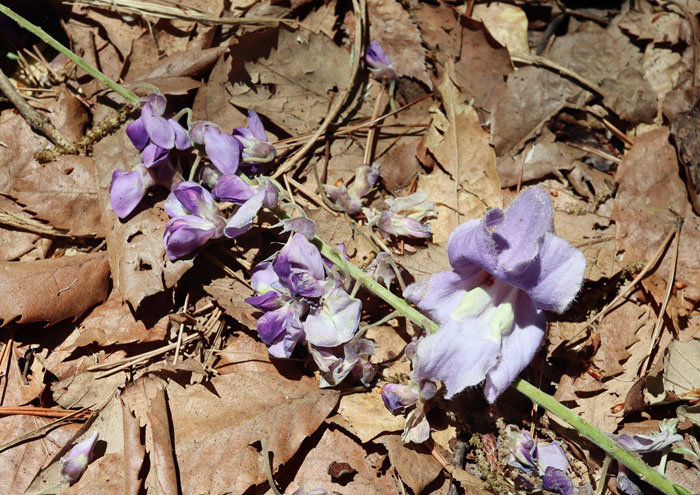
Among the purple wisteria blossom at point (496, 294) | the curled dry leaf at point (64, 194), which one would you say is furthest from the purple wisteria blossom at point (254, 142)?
the purple wisteria blossom at point (496, 294)

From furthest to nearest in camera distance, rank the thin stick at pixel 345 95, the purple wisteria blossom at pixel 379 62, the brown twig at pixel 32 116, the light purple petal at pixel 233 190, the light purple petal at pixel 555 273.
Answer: the purple wisteria blossom at pixel 379 62
the thin stick at pixel 345 95
the brown twig at pixel 32 116
the light purple petal at pixel 233 190
the light purple petal at pixel 555 273

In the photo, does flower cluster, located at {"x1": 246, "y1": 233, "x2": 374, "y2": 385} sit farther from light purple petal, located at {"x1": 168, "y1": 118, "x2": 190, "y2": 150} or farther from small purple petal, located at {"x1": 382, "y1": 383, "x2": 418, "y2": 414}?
light purple petal, located at {"x1": 168, "y1": 118, "x2": 190, "y2": 150}

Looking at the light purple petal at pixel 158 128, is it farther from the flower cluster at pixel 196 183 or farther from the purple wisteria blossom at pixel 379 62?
the purple wisteria blossom at pixel 379 62

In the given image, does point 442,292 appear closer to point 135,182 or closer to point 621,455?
point 621,455

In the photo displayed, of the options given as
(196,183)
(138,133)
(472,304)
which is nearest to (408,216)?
(472,304)

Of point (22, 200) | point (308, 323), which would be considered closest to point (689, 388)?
point (308, 323)

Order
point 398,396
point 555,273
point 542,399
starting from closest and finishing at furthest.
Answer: point 555,273, point 542,399, point 398,396

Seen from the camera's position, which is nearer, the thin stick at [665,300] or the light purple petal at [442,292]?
the light purple petal at [442,292]
